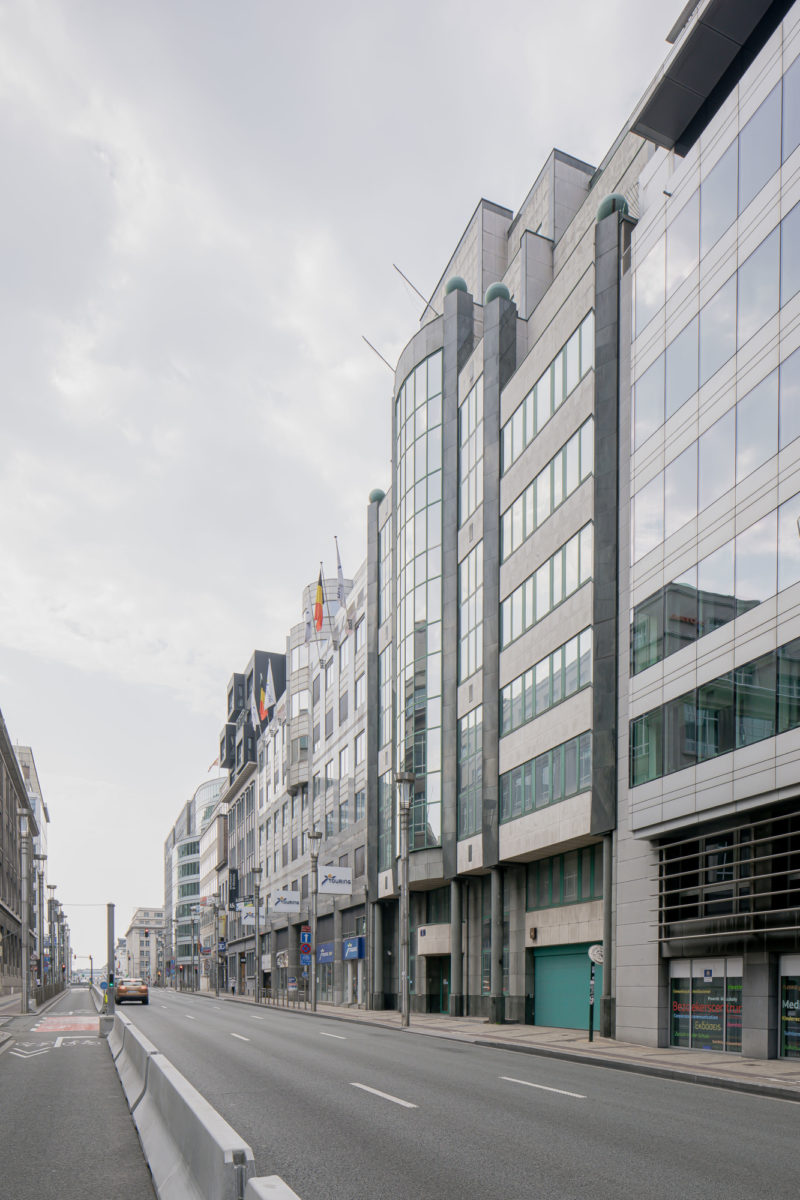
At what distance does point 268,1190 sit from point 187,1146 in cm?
330

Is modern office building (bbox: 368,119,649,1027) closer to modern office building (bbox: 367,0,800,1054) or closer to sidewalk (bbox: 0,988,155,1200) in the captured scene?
modern office building (bbox: 367,0,800,1054)

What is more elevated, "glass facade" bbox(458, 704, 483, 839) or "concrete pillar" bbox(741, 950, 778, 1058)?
"glass facade" bbox(458, 704, 483, 839)

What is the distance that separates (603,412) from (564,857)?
1331 cm

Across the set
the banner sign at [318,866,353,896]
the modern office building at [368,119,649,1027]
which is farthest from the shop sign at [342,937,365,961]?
the banner sign at [318,866,353,896]

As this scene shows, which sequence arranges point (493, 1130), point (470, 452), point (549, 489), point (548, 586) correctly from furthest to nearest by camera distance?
point (470, 452) < point (549, 489) < point (548, 586) < point (493, 1130)

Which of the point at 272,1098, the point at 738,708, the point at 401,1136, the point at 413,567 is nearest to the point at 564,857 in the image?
the point at 738,708

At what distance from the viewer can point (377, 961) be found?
165ft

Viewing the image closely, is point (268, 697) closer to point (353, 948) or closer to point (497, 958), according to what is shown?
point (353, 948)

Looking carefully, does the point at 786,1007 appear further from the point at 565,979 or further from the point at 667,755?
the point at 565,979

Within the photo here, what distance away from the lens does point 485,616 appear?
38688 mm

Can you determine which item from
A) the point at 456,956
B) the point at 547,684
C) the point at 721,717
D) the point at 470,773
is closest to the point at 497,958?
the point at 456,956

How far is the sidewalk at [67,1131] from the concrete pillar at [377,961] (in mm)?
27060

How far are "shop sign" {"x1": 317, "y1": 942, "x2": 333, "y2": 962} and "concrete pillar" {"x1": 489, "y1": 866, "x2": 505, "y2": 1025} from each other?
28.3m

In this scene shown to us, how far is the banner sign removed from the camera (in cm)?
4997
